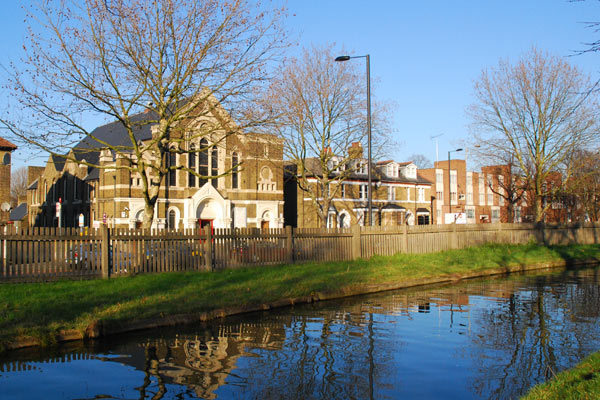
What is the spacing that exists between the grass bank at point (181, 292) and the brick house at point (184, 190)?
1668cm

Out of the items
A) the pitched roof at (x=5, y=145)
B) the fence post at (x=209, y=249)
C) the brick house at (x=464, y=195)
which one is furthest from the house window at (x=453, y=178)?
the fence post at (x=209, y=249)

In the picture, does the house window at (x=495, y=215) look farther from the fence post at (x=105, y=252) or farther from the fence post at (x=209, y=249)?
the fence post at (x=105, y=252)

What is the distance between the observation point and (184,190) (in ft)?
136

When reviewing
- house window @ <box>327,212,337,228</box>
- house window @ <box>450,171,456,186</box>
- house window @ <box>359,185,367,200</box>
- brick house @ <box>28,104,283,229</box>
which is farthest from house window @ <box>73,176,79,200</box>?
house window @ <box>450,171,456,186</box>

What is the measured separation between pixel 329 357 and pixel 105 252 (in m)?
8.98

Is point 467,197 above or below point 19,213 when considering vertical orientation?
above

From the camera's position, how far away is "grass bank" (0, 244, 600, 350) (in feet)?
35.4

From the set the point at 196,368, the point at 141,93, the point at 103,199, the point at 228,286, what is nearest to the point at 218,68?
the point at 141,93

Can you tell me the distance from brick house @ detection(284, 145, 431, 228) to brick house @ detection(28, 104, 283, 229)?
169 inches

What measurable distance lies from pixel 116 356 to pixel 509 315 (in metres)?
8.64

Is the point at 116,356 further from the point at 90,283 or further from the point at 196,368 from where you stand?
the point at 90,283

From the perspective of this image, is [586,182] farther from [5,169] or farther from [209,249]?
[5,169]

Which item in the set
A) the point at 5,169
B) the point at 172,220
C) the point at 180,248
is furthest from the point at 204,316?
the point at 172,220

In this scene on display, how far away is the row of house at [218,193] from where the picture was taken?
1527 inches
